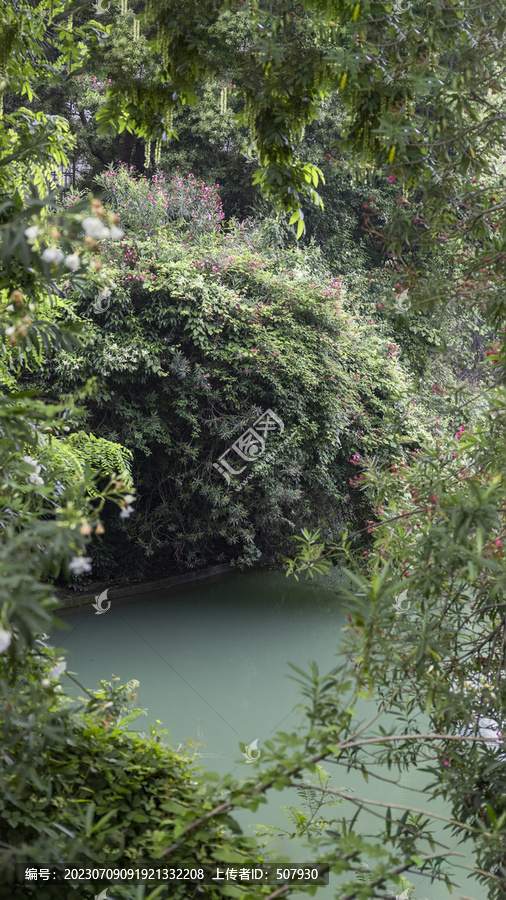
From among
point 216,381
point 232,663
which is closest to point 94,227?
point 232,663

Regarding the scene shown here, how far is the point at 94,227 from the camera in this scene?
110 centimetres

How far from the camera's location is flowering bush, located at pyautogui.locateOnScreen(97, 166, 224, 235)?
6926mm

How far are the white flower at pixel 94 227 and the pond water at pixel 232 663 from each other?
8.75 ft

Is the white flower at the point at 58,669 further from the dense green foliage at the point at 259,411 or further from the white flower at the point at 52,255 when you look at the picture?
the white flower at the point at 52,255

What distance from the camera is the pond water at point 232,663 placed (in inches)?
147

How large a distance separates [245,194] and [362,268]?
2033 millimetres

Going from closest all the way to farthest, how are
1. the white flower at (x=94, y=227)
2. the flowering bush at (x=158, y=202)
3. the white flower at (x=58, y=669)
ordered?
1. the white flower at (x=94, y=227)
2. the white flower at (x=58, y=669)
3. the flowering bush at (x=158, y=202)

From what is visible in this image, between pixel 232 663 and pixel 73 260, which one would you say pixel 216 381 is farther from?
pixel 73 260

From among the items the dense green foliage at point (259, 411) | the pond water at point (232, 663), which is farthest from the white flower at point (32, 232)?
the pond water at point (232, 663)

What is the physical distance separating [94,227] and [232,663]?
Result: 15.6 ft

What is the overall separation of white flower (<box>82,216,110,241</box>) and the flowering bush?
594cm

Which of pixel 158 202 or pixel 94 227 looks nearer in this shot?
pixel 94 227

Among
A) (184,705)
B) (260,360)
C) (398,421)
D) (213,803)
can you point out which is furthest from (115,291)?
(213,803)

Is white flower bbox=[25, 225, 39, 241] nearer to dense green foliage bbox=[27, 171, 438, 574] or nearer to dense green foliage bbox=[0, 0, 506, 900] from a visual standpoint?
dense green foliage bbox=[0, 0, 506, 900]
